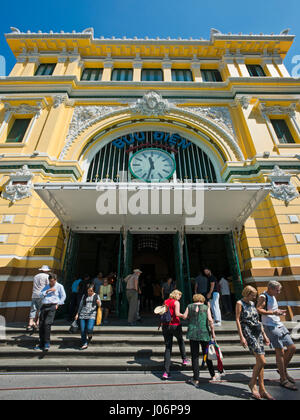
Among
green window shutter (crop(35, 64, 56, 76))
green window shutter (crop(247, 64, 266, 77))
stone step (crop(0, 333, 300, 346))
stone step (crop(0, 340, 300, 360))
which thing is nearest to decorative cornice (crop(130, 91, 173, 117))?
green window shutter (crop(35, 64, 56, 76))

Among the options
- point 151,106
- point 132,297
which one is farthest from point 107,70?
point 132,297

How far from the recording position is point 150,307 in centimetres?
1212

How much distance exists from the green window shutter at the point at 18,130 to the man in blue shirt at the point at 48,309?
878 centimetres

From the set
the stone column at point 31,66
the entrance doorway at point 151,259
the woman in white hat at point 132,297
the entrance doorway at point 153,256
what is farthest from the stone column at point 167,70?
the woman in white hat at point 132,297

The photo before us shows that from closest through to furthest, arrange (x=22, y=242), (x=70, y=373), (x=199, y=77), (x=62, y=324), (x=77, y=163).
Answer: (x=70, y=373), (x=62, y=324), (x=22, y=242), (x=77, y=163), (x=199, y=77)

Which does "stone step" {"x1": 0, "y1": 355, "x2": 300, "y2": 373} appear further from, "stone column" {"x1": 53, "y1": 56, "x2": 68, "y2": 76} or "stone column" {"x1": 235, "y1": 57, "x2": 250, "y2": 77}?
"stone column" {"x1": 235, "y1": 57, "x2": 250, "y2": 77}

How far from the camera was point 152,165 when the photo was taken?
1070 cm

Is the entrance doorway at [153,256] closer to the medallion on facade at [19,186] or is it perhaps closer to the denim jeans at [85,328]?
the medallion on facade at [19,186]

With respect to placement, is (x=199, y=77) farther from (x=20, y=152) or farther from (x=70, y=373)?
(x=70, y=373)

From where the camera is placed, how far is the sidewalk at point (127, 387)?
3416 millimetres

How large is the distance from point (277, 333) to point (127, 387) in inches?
116

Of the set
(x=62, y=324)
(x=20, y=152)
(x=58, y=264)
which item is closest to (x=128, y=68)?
(x=20, y=152)

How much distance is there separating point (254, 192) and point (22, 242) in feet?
29.8

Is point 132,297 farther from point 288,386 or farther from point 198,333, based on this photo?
point 288,386
